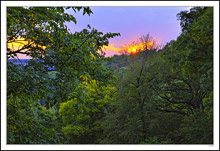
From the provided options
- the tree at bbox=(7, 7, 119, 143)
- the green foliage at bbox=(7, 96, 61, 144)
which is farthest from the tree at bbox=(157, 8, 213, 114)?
the green foliage at bbox=(7, 96, 61, 144)

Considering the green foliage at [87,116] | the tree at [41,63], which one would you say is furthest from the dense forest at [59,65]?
the green foliage at [87,116]

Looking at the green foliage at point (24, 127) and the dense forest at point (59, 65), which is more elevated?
the dense forest at point (59, 65)

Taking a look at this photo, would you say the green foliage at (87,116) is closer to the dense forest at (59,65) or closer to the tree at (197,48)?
the dense forest at (59,65)

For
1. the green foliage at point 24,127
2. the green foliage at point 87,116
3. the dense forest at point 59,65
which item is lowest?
the green foliage at point 87,116

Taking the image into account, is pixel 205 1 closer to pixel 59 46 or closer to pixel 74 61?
pixel 74 61

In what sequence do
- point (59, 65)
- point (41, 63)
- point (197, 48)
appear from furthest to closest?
point (197, 48), point (59, 65), point (41, 63)

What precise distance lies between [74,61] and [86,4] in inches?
35.4

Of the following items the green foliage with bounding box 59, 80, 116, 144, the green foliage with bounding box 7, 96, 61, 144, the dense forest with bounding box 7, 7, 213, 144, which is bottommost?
the green foliage with bounding box 59, 80, 116, 144

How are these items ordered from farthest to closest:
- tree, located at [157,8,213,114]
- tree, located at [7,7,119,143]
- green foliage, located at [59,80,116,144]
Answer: green foliage, located at [59,80,116,144]
tree, located at [157,8,213,114]
tree, located at [7,7,119,143]

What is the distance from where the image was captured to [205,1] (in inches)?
86.4

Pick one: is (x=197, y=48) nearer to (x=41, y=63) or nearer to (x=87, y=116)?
(x=41, y=63)

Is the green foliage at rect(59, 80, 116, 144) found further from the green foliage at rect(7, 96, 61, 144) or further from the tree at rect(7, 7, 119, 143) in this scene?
the tree at rect(7, 7, 119, 143)

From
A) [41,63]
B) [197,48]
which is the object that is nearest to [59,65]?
[41,63]

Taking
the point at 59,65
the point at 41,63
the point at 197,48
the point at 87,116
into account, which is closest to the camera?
the point at 41,63
